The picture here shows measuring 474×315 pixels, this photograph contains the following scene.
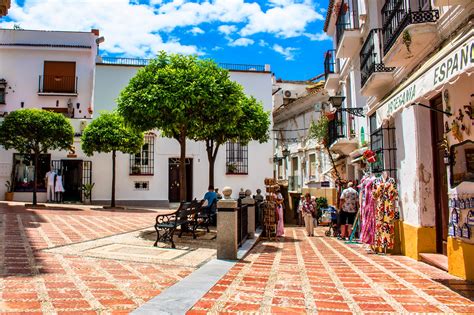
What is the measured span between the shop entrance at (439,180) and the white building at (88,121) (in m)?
15.2

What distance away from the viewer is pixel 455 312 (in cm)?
389

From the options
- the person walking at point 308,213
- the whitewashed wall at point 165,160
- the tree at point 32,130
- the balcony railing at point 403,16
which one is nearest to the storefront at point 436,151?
the balcony railing at point 403,16

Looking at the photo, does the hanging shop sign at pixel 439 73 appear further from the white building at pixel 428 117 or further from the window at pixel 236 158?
the window at pixel 236 158

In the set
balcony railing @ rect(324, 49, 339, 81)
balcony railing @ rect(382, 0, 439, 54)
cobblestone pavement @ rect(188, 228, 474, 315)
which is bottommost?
cobblestone pavement @ rect(188, 228, 474, 315)

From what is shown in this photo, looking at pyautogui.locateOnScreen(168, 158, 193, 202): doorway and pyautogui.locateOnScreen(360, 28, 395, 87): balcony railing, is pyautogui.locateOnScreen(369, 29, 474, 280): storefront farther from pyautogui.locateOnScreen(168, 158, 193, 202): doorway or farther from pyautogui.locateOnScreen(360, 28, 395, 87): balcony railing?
pyautogui.locateOnScreen(168, 158, 193, 202): doorway

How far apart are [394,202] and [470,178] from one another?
2.70 metres

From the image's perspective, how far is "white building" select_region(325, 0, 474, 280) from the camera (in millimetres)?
5211

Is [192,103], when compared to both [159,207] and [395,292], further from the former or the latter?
[159,207]

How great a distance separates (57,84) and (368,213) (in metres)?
20.2

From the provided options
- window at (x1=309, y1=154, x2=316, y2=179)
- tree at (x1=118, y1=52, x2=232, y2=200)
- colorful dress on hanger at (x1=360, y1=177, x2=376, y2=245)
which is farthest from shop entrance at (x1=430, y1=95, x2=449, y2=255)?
window at (x1=309, y1=154, x2=316, y2=179)

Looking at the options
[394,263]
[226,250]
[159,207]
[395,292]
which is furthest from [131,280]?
[159,207]

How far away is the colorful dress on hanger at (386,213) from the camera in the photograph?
7676 mm

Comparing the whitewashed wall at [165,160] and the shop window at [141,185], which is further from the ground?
the whitewashed wall at [165,160]

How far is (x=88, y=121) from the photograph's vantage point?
20.5 metres
